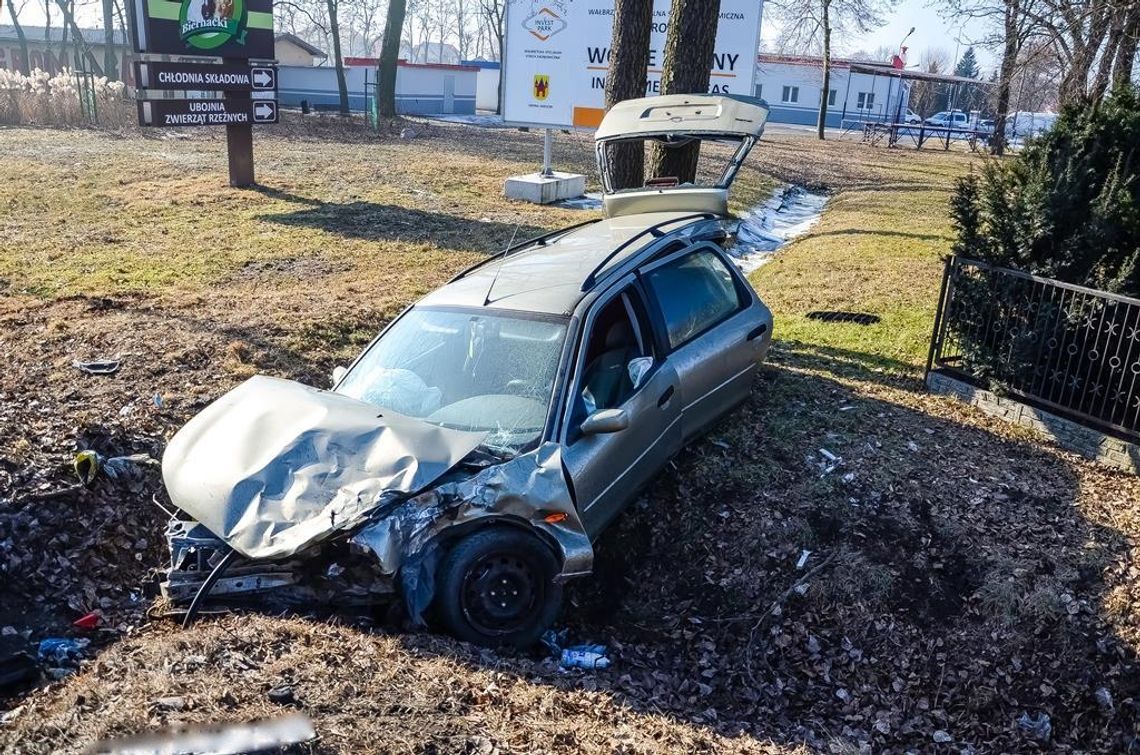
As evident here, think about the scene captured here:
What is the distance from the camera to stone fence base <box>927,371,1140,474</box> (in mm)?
6156

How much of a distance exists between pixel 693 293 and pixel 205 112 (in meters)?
12.9

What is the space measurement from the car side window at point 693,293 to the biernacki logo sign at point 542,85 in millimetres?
12609

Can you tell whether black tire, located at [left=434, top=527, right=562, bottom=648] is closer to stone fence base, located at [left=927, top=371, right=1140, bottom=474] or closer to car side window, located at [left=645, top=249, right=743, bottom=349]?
car side window, located at [left=645, top=249, right=743, bottom=349]

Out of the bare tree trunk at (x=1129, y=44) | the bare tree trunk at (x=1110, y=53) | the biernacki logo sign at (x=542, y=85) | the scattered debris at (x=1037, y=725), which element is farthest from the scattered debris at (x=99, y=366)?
the biernacki logo sign at (x=542, y=85)

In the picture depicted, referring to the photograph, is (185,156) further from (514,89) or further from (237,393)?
(237,393)

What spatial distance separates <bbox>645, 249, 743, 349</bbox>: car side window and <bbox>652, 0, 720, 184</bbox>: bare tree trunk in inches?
112

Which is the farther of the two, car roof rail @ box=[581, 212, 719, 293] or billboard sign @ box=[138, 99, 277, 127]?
billboard sign @ box=[138, 99, 277, 127]

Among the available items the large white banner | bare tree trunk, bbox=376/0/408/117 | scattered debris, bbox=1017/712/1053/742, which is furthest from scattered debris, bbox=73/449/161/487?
bare tree trunk, bbox=376/0/408/117

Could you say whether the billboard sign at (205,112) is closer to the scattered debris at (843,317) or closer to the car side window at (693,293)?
the scattered debris at (843,317)

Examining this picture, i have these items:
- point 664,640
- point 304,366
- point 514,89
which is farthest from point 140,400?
point 514,89

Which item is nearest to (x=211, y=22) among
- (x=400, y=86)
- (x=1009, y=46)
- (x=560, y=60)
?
(x=560, y=60)

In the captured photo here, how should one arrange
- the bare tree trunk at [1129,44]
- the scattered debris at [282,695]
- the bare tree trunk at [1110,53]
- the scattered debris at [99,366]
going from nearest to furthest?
the scattered debris at [282,695], the scattered debris at [99,366], the bare tree trunk at [1129,44], the bare tree trunk at [1110,53]

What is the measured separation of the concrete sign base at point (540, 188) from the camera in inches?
711

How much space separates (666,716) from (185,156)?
21.9 m
